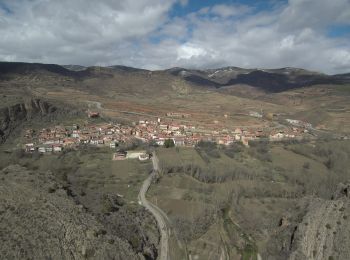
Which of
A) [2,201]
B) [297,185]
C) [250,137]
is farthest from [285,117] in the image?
[2,201]

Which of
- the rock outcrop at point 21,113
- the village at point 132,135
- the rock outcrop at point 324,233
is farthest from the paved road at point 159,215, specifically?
the rock outcrop at point 21,113

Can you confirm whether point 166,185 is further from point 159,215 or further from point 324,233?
point 324,233

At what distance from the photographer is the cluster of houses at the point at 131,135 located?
2698 inches

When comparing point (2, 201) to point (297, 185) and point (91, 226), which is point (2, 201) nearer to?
point (91, 226)

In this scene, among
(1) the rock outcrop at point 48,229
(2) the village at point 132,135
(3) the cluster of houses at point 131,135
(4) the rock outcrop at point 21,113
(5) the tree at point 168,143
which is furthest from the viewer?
(4) the rock outcrop at point 21,113

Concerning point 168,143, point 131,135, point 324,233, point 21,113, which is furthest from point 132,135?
point 324,233

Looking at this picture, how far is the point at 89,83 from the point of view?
18738cm

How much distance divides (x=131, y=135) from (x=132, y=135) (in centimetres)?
29

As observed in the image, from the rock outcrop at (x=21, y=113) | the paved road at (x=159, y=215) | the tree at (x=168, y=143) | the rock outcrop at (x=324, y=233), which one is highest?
the rock outcrop at (x=21, y=113)

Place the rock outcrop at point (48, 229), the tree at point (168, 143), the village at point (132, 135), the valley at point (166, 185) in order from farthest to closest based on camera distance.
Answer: the tree at point (168, 143) → the village at point (132, 135) → the valley at point (166, 185) → the rock outcrop at point (48, 229)

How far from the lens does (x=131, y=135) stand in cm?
7825

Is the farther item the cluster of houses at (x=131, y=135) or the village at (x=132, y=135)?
the cluster of houses at (x=131, y=135)

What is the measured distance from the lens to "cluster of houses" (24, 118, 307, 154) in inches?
2698

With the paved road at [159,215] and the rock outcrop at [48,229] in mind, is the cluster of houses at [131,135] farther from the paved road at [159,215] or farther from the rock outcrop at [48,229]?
the rock outcrop at [48,229]
